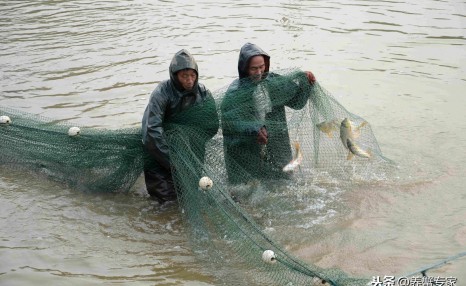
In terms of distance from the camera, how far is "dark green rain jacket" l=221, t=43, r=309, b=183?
16.4 feet

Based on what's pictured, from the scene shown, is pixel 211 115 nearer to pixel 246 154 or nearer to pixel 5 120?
pixel 246 154

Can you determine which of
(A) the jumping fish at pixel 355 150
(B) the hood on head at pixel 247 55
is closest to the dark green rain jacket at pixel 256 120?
(B) the hood on head at pixel 247 55

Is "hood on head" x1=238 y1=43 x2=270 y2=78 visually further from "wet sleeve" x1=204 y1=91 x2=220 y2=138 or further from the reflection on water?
the reflection on water

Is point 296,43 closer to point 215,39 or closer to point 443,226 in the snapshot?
point 215,39

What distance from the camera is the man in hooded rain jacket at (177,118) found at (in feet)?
15.8

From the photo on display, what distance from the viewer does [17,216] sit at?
5082 millimetres

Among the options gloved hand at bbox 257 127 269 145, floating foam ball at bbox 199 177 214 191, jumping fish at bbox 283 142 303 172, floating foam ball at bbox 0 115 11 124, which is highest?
floating foam ball at bbox 0 115 11 124

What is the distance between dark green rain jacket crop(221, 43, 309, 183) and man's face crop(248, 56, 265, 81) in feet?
0.13

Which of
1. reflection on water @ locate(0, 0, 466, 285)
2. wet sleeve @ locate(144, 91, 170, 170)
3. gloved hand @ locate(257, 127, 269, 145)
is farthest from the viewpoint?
gloved hand @ locate(257, 127, 269, 145)

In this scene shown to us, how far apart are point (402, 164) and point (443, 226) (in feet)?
4.07

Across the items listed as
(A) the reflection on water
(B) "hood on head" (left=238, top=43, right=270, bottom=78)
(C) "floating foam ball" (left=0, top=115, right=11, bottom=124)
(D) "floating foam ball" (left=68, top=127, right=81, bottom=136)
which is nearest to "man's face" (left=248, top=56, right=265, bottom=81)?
(B) "hood on head" (left=238, top=43, right=270, bottom=78)

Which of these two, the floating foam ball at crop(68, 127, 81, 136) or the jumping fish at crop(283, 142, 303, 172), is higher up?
the floating foam ball at crop(68, 127, 81, 136)

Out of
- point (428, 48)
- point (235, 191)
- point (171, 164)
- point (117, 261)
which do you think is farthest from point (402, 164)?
point (428, 48)

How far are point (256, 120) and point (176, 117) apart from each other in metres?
0.74
